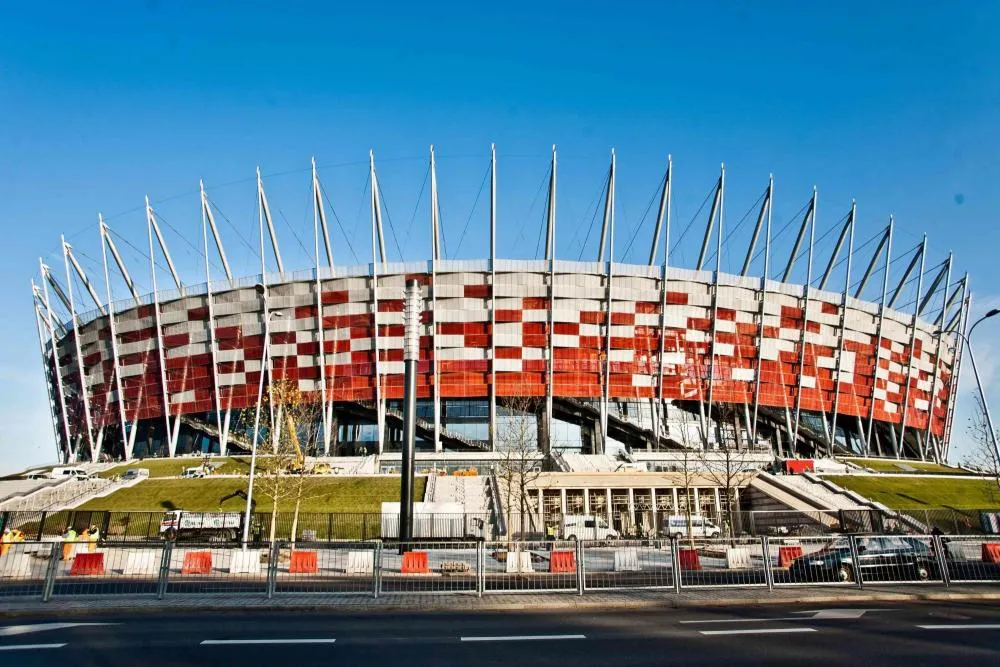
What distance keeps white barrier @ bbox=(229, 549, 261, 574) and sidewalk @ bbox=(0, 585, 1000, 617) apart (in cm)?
747

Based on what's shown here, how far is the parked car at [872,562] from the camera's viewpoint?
20.1 meters

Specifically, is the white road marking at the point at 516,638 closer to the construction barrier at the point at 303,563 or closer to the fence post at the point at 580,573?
the fence post at the point at 580,573

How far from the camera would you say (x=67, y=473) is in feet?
214

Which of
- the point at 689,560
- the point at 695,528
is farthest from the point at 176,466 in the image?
the point at 689,560

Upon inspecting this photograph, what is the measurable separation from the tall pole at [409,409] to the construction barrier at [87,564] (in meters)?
11.8

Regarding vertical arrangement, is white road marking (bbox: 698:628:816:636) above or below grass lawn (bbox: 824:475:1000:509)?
below

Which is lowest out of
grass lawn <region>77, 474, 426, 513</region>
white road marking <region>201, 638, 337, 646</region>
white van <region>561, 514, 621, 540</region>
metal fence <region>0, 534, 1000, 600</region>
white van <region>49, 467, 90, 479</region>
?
white road marking <region>201, 638, 337, 646</region>

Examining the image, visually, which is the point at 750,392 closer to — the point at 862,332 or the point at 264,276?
the point at 862,332

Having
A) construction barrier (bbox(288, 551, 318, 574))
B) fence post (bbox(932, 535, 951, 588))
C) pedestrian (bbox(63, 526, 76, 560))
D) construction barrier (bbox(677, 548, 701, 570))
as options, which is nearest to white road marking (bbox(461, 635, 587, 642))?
fence post (bbox(932, 535, 951, 588))

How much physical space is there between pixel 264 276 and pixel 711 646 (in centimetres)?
7523

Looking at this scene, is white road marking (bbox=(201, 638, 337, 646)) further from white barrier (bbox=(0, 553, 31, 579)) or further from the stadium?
the stadium

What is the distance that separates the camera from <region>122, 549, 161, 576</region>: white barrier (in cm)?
2249

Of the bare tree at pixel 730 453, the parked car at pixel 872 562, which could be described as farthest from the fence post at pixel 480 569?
the bare tree at pixel 730 453

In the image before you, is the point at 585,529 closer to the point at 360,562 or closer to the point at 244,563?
the point at 360,562
